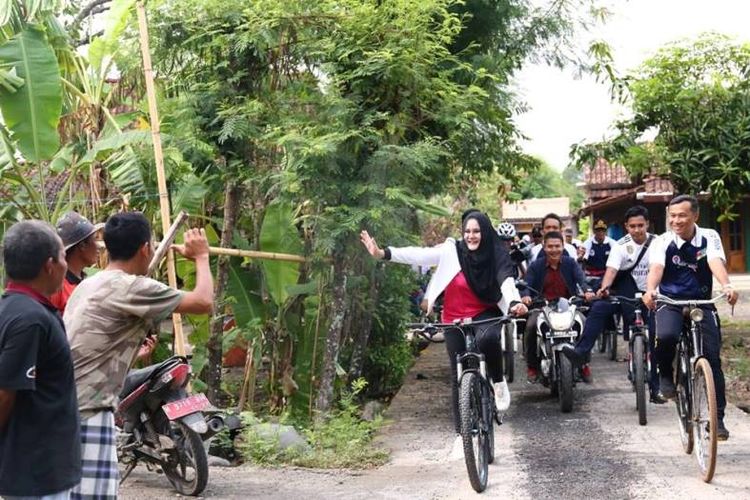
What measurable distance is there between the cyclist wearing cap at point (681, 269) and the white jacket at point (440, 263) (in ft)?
3.39

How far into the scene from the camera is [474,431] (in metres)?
6.92

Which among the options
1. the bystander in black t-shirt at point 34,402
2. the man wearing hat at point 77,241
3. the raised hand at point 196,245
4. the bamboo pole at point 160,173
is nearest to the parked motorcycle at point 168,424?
the bamboo pole at point 160,173

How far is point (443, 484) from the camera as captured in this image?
281 inches

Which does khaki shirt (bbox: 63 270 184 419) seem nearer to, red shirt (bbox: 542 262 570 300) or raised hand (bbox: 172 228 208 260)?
raised hand (bbox: 172 228 208 260)

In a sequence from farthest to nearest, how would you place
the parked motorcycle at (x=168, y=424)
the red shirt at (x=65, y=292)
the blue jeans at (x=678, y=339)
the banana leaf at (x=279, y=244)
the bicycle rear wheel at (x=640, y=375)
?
the banana leaf at (x=279, y=244)
the bicycle rear wheel at (x=640, y=375)
the blue jeans at (x=678, y=339)
the parked motorcycle at (x=168, y=424)
the red shirt at (x=65, y=292)

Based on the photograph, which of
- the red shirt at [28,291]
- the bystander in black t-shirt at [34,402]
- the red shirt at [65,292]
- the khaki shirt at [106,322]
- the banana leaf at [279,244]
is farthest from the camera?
the banana leaf at [279,244]

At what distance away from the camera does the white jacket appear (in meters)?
7.69

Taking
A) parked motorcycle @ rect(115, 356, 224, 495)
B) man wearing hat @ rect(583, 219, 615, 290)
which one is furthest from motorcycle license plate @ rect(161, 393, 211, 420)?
man wearing hat @ rect(583, 219, 615, 290)

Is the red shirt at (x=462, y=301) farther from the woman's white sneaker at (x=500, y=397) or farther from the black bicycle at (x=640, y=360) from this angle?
the black bicycle at (x=640, y=360)

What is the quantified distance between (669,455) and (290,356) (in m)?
3.92

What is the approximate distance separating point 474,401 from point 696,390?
62.6 inches

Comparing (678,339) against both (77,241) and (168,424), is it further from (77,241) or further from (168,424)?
(77,241)

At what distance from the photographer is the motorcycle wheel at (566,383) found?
9.72 m

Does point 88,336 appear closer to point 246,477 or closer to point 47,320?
point 47,320
